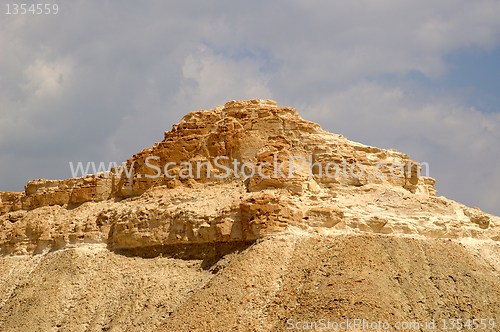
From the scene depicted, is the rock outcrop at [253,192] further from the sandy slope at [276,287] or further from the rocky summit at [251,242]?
the sandy slope at [276,287]

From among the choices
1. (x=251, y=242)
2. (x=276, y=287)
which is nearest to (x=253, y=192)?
(x=251, y=242)

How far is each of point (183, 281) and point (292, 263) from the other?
17.8 ft

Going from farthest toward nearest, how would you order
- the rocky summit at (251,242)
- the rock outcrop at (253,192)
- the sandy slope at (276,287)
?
the rock outcrop at (253,192), the rocky summit at (251,242), the sandy slope at (276,287)

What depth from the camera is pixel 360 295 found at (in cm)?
2778

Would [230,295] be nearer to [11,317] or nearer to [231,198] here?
[231,198]

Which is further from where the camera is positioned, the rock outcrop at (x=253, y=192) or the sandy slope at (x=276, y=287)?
the rock outcrop at (x=253, y=192)

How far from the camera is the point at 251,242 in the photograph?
109 ft

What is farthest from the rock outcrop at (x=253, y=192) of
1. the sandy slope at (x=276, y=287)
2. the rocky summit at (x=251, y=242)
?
the sandy slope at (x=276, y=287)

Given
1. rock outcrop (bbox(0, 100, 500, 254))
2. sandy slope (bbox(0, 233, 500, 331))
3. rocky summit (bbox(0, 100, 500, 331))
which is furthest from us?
rock outcrop (bbox(0, 100, 500, 254))

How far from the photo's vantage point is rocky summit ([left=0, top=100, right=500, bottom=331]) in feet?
96.6

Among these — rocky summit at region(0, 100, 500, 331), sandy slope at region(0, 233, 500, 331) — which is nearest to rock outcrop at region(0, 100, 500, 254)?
rocky summit at region(0, 100, 500, 331)

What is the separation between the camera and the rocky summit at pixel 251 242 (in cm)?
2945

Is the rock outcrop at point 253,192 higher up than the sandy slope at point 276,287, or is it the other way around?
the rock outcrop at point 253,192

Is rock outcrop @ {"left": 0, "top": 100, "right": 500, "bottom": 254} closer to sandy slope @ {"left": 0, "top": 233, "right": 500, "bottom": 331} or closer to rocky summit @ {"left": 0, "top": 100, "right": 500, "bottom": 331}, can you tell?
rocky summit @ {"left": 0, "top": 100, "right": 500, "bottom": 331}
